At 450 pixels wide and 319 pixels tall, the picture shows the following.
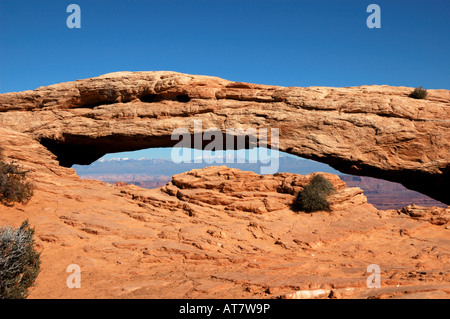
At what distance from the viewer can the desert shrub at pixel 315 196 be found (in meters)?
14.1

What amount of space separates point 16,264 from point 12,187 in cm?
636

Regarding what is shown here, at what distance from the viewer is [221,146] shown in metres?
18.1

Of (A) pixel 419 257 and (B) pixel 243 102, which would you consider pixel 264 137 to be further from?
(A) pixel 419 257

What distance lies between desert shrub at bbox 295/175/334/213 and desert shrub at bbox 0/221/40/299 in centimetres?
1010

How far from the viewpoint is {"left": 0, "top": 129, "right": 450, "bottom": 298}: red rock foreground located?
838 cm

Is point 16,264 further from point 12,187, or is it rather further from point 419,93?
point 419,93

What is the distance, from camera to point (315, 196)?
14117 millimetres

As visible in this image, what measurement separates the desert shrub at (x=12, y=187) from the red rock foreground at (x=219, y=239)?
0.41 m
